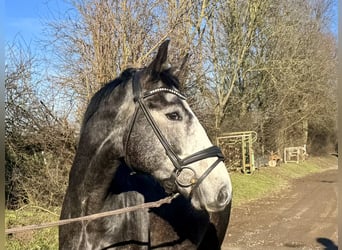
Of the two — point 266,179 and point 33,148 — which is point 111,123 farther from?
point 266,179

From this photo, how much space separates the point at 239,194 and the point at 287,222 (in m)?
4.45

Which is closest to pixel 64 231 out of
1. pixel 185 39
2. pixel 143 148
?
pixel 143 148

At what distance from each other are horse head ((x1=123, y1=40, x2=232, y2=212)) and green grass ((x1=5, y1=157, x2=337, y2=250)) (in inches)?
186

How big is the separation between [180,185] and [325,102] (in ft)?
73.7

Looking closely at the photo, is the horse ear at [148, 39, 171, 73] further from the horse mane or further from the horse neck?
the horse neck

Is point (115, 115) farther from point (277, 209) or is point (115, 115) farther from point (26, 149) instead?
point (277, 209)

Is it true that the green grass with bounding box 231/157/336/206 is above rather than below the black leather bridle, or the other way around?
Result: below

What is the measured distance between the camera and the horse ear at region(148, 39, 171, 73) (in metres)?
2.55

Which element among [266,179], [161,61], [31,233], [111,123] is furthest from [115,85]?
[266,179]

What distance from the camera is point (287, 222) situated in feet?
36.0

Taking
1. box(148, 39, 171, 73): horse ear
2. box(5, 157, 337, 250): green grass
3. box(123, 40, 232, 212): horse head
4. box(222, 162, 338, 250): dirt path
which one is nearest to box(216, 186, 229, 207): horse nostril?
box(123, 40, 232, 212): horse head

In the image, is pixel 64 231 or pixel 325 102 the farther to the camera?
pixel 325 102

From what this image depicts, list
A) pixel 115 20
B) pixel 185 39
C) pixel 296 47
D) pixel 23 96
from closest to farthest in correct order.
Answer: pixel 23 96
pixel 115 20
pixel 185 39
pixel 296 47

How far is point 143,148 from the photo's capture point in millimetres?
2580
